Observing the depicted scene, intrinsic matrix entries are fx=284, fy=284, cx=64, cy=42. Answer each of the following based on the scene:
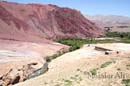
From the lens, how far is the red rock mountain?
65.3 metres

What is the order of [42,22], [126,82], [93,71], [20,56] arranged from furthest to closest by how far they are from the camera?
[42,22], [20,56], [93,71], [126,82]

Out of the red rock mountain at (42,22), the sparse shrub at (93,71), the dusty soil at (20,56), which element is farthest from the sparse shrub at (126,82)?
the red rock mountain at (42,22)

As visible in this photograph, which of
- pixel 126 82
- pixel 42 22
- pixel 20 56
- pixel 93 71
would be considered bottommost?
pixel 126 82

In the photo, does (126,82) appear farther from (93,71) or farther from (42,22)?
(42,22)

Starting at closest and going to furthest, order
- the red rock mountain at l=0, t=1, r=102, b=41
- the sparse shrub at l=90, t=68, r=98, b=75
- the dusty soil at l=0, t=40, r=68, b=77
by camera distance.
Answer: the sparse shrub at l=90, t=68, r=98, b=75
the dusty soil at l=0, t=40, r=68, b=77
the red rock mountain at l=0, t=1, r=102, b=41

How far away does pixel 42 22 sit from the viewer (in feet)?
275

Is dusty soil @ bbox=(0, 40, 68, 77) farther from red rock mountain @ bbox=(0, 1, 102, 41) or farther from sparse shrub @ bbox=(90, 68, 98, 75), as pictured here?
red rock mountain @ bbox=(0, 1, 102, 41)

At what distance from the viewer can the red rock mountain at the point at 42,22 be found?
214 feet

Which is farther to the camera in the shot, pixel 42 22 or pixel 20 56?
pixel 42 22

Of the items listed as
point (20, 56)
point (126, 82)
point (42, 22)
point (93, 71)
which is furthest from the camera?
point (42, 22)

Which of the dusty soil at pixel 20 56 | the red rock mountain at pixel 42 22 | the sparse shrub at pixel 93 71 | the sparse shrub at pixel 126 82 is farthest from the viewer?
the red rock mountain at pixel 42 22

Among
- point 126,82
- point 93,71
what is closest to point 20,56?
point 93,71

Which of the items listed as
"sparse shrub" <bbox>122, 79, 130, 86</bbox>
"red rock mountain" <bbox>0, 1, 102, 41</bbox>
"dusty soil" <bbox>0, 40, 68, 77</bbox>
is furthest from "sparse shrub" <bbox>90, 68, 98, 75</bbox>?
"red rock mountain" <bbox>0, 1, 102, 41</bbox>

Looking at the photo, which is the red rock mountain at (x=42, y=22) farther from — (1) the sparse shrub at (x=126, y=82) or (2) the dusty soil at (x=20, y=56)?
(1) the sparse shrub at (x=126, y=82)
